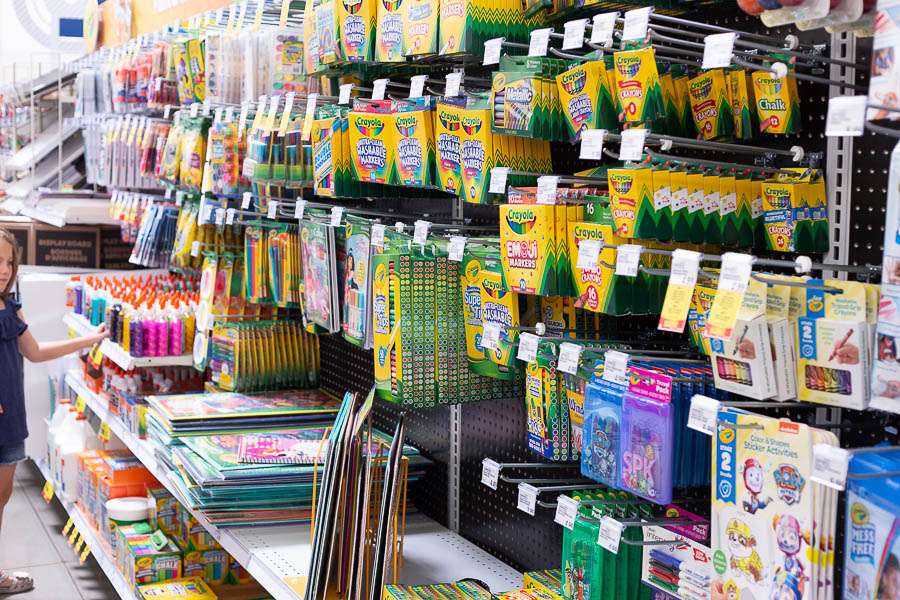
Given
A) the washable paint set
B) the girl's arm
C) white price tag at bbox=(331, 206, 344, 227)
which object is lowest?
the girl's arm

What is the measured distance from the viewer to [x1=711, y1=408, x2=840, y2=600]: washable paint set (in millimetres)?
1420

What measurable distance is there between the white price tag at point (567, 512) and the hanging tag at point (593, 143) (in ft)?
2.14

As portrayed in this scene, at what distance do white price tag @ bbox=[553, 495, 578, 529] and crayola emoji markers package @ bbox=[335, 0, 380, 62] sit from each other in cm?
140

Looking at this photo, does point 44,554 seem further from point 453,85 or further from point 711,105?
point 711,105

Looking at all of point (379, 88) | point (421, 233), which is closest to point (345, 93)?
point (379, 88)

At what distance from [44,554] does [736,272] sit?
4711 millimetres

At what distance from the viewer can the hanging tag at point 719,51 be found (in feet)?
5.11

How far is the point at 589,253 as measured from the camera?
1.87 metres

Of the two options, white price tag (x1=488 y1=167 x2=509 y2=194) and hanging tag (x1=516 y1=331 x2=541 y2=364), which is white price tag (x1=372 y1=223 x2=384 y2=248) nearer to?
white price tag (x1=488 y1=167 x2=509 y2=194)

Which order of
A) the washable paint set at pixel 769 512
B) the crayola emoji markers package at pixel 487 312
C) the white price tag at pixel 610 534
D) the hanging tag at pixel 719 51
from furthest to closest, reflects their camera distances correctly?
the crayola emoji markers package at pixel 487 312, the white price tag at pixel 610 534, the hanging tag at pixel 719 51, the washable paint set at pixel 769 512

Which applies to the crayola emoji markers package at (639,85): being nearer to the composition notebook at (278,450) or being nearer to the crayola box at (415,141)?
the crayola box at (415,141)

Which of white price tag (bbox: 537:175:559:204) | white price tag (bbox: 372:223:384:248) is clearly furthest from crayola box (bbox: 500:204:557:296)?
white price tag (bbox: 372:223:384:248)

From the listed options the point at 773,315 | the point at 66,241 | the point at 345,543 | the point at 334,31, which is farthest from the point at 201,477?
the point at 66,241

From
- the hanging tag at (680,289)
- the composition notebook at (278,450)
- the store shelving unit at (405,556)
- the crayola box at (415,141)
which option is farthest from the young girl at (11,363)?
the hanging tag at (680,289)
